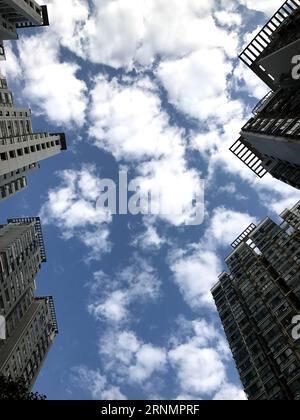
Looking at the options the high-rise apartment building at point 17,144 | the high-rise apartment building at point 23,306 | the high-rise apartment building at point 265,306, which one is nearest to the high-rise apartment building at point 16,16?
the high-rise apartment building at point 17,144

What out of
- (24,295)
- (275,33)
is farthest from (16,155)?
(275,33)

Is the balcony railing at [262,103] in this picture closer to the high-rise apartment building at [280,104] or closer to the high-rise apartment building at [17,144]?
the high-rise apartment building at [280,104]

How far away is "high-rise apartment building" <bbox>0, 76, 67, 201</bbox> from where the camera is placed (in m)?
64.5

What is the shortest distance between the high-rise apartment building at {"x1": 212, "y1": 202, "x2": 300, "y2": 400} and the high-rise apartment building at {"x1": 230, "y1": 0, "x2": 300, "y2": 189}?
1597 cm

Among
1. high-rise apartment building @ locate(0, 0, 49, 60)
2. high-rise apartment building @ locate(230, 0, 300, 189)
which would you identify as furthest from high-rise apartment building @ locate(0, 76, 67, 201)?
high-rise apartment building @ locate(230, 0, 300, 189)

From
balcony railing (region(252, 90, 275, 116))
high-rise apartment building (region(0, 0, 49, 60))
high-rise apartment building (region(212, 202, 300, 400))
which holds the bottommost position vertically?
high-rise apartment building (region(212, 202, 300, 400))

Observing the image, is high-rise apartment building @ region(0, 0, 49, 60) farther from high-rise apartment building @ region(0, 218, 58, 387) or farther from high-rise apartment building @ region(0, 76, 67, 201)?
high-rise apartment building @ region(0, 218, 58, 387)

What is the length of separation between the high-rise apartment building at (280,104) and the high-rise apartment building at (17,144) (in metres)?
37.6

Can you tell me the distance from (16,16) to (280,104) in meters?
57.5

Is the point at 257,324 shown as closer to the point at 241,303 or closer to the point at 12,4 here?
the point at 241,303

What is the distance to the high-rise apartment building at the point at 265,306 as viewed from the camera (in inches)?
2702

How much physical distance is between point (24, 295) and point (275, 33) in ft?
234

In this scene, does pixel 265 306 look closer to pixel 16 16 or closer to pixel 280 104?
pixel 280 104
